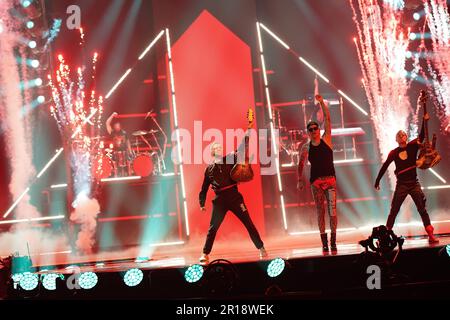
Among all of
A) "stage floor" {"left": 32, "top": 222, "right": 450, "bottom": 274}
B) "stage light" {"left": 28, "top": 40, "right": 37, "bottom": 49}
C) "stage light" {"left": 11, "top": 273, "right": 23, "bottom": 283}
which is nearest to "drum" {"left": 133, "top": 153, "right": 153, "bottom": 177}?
"stage floor" {"left": 32, "top": 222, "right": 450, "bottom": 274}

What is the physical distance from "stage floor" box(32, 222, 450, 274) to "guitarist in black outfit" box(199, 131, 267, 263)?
0.41 m

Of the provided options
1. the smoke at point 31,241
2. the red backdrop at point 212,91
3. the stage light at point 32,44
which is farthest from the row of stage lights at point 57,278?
the stage light at point 32,44

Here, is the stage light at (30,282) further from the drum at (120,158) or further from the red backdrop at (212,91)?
the drum at (120,158)

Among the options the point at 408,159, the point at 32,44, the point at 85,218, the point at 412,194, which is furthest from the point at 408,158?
the point at 32,44

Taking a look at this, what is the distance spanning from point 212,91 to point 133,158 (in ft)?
7.96

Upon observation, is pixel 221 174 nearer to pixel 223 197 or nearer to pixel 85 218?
pixel 223 197

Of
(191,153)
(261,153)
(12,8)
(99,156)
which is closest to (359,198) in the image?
(261,153)

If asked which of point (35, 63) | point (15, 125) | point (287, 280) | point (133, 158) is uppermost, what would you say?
point (35, 63)

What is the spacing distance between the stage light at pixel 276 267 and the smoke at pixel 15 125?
745cm

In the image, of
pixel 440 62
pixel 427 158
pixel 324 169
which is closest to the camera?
pixel 324 169

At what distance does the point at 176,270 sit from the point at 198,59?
5830 millimetres

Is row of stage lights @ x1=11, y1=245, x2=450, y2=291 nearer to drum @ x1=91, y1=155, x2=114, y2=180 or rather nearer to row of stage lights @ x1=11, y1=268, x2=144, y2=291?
row of stage lights @ x1=11, y1=268, x2=144, y2=291

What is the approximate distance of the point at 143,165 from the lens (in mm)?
13156

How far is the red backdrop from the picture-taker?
12.5 metres
